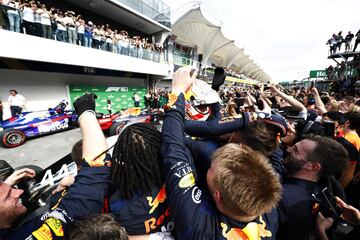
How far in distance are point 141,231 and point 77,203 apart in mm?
330

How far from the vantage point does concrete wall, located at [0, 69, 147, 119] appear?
29.2 ft

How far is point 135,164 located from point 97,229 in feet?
1.02

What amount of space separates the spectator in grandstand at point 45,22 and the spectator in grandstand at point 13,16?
0.83 metres

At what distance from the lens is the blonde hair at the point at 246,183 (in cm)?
81

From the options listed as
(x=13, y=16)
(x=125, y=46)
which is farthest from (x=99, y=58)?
(x=13, y=16)

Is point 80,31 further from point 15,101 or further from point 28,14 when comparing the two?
point 15,101

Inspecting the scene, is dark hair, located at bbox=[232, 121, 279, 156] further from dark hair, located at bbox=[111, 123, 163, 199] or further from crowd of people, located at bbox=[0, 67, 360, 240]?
dark hair, located at bbox=[111, 123, 163, 199]

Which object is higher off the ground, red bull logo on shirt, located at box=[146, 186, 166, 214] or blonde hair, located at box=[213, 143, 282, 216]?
blonde hair, located at box=[213, 143, 282, 216]

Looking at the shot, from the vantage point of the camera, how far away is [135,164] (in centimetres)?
99

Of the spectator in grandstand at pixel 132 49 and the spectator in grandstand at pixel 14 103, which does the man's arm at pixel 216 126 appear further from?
the spectator in grandstand at pixel 132 49

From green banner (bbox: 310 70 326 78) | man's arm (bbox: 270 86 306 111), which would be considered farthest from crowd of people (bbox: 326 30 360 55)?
man's arm (bbox: 270 86 306 111)

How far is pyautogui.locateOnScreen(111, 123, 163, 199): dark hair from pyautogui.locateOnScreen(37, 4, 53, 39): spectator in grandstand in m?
9.92

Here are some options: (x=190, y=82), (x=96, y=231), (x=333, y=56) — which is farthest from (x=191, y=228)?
(x=333, y=56)

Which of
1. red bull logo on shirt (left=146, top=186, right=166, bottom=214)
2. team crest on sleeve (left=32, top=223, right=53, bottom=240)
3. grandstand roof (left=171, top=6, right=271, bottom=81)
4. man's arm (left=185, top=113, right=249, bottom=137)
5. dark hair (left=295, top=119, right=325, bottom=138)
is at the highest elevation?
grandstand roof (left=171, top=6, right=271, bottom=81)
